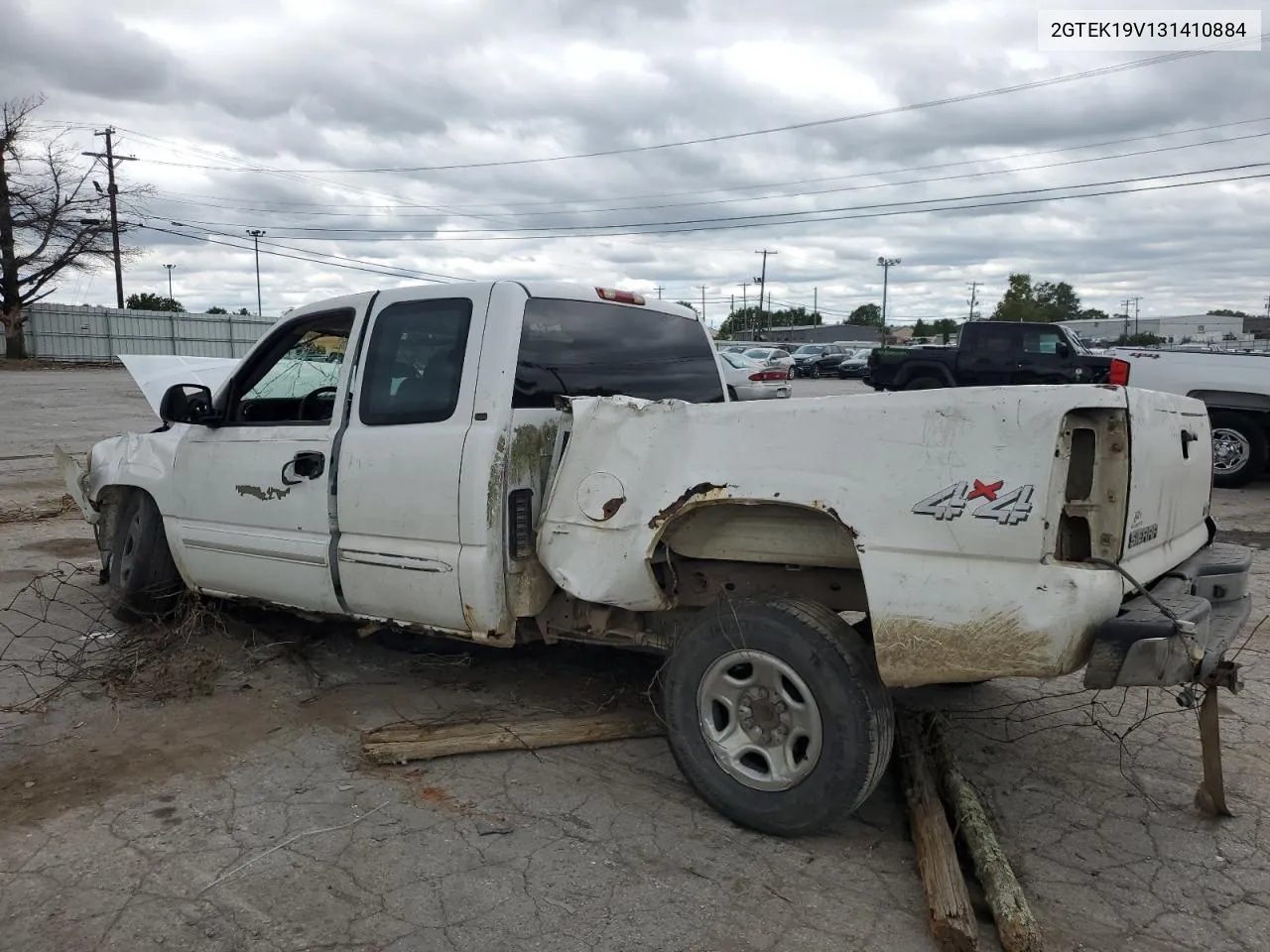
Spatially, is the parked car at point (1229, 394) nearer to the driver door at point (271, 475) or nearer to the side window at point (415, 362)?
the side window at point (415, 362)

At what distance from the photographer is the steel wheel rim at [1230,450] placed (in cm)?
1059

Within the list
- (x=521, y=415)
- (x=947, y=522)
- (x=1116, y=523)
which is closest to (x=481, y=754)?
(x=521, y=415)

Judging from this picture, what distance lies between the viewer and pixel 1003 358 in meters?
17.8

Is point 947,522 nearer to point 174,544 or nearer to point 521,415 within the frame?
point 521,415

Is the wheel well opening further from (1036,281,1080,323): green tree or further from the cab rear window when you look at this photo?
(1036,281,1080,323): green tree

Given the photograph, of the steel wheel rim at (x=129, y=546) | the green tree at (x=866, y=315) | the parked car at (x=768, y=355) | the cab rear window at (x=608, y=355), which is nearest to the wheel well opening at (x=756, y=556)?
the cab rear window at (x=608, y=355)

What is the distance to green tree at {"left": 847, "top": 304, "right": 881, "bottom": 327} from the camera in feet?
370

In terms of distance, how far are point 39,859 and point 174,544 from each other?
7.15 feet

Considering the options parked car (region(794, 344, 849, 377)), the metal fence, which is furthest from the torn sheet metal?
parked car (region(794, 344, 849, 377))

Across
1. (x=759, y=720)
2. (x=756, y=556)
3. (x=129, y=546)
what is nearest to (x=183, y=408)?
(x=129, y=546)

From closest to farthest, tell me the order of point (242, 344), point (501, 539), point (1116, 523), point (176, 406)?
point (1116, 523) → point (501, 539) → point (176, 406) → point (242, 344)

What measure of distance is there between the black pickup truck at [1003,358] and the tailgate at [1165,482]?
46.9 feet

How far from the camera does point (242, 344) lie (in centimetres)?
4156

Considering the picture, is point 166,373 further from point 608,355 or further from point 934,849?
point 934,849
